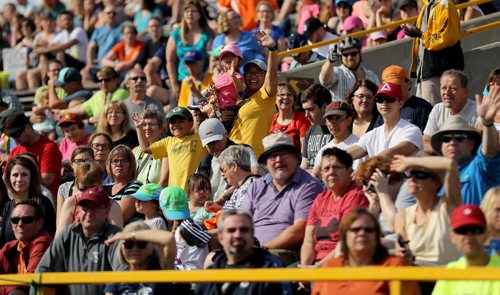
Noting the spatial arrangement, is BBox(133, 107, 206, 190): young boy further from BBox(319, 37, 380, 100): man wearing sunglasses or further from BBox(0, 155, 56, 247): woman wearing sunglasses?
BBox(319, 37, 380, 100): man wearing sunglasses

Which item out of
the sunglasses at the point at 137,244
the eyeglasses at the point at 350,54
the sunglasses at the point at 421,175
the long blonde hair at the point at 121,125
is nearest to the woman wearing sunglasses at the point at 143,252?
the sunglasses at the point at 137,244

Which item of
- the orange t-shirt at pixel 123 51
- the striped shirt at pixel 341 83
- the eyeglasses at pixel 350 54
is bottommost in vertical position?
the striped shirt at pixel 341 83

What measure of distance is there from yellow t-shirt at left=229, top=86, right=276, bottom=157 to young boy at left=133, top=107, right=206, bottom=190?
0.39 metres

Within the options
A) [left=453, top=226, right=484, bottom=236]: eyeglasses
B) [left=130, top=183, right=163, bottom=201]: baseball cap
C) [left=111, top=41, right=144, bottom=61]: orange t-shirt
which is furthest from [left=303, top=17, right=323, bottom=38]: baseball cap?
[left=453, top=226, right=484, bottom=236]: eyeglasses

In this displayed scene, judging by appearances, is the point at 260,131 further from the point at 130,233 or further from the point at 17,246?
the point at 130,233

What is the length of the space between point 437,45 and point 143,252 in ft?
16.4

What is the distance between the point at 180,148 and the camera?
44.0ft

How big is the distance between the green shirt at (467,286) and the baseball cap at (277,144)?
279cm

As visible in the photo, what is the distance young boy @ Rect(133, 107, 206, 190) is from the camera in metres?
13.3

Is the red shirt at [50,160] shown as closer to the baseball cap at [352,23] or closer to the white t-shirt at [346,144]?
the white t-shirt at [346,144]

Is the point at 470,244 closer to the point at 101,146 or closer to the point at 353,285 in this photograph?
the point at 353,285

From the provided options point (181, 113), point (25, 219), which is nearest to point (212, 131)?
point (181, 113)

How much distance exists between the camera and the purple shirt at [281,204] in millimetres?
10656

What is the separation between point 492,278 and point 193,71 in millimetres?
9720
